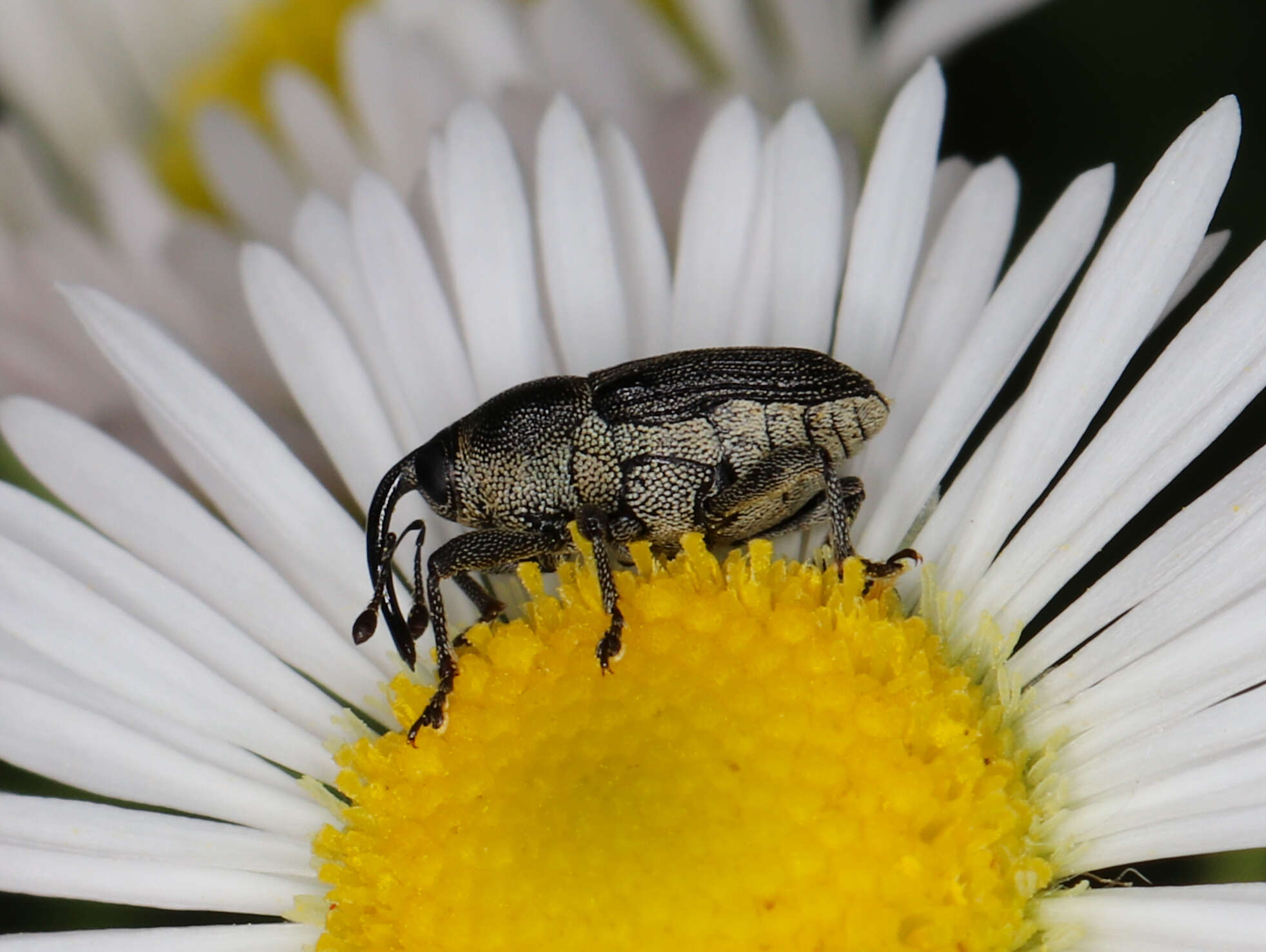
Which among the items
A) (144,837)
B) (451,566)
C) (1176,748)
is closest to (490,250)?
(451,566)

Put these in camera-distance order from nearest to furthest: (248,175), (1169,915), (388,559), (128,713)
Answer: (1169,915), (388,559), (128,713), (248,175)

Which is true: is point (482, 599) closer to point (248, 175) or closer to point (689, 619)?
point (689, 619)

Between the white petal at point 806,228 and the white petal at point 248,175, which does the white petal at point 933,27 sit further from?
the white petal at point 248,175

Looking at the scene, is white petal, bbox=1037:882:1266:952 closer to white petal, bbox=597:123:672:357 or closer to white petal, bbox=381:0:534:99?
white petal, bbox=597:123:672:357

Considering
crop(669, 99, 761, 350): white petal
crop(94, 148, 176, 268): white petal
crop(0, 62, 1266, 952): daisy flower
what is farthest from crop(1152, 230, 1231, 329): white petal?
crop(94, 148, 176, 268): white petal

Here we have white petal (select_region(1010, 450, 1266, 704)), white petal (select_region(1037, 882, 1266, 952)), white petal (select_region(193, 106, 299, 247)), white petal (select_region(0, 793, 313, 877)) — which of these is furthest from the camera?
white petal (select_region(193, 106, 299, 247))

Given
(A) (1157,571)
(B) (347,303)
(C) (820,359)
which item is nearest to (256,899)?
(B) (347,303)
